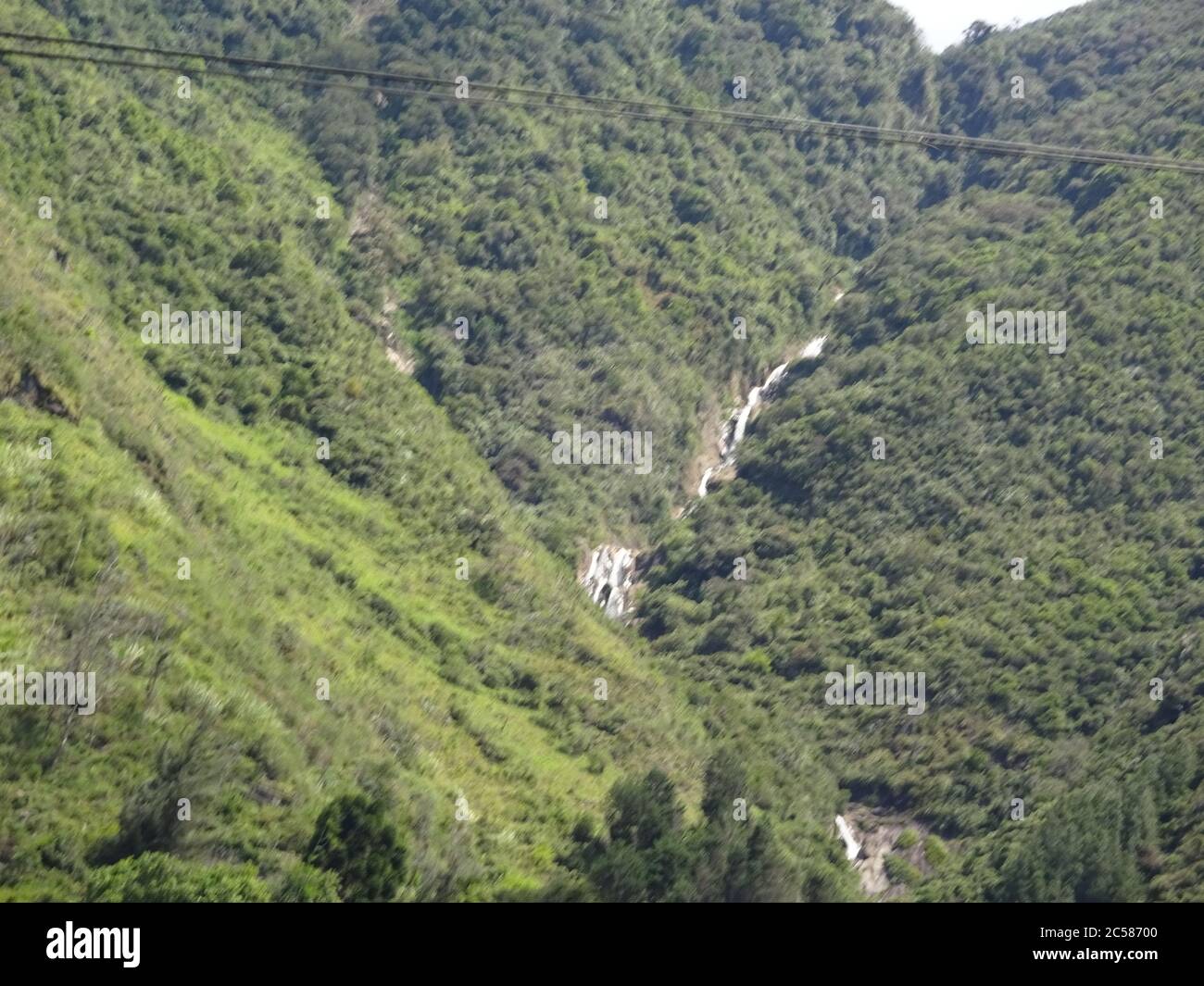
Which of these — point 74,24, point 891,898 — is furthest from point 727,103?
point 891,898

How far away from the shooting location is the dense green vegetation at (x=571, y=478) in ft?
111

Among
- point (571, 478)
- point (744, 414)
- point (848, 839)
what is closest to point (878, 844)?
point (848, 839)

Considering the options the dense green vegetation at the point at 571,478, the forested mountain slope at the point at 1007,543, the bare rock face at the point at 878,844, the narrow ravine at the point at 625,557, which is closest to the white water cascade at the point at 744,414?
the narrow ravine at the point at 625,557

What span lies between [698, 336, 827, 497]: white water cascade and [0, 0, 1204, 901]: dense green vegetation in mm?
605

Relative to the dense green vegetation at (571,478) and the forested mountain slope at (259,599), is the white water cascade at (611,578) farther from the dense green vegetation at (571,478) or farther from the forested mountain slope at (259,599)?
the forested mountain slope at (259,599)

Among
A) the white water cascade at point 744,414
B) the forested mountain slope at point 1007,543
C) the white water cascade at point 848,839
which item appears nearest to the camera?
the forested mountain slope at point 1007,543

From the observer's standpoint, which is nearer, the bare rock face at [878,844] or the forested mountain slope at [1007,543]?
the bare rock face at [878,844]

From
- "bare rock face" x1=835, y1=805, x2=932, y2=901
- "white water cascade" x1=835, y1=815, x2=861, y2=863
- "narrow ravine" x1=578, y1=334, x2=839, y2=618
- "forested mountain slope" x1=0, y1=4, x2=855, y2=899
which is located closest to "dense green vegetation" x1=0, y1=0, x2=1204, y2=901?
"forested mountain slope" x1=0, y1=4, x2=855, y2=899

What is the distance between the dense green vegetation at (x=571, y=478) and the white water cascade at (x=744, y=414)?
0.61 meters

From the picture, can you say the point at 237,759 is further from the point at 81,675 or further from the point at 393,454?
the point at 393,454

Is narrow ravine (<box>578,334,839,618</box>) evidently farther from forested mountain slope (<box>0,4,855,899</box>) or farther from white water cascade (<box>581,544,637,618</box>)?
forested mountain slope (<box>0,4,855,899</box>)

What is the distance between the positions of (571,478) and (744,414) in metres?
11.4

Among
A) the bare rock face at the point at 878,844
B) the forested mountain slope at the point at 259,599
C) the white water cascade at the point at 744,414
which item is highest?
the white water cascade at the point at 744,414

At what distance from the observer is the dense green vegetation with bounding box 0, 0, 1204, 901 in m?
33.9
